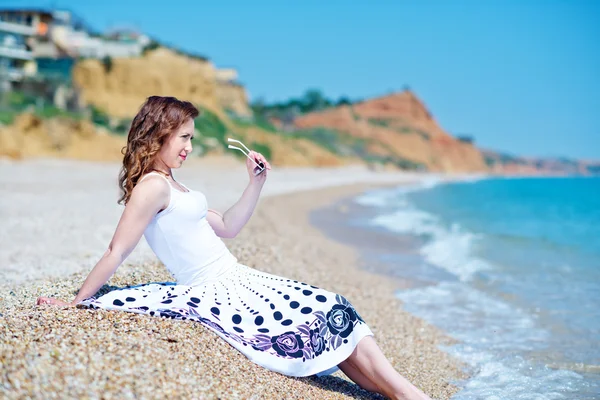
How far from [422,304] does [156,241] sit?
4521mm

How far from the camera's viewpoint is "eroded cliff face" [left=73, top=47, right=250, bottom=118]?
40250mm

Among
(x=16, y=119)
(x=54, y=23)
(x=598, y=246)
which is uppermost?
(x=54, y=23)

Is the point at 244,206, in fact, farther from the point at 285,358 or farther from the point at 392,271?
the point at 392,271

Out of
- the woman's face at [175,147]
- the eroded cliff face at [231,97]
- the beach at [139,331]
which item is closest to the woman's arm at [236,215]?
the woman's face at [175,147]

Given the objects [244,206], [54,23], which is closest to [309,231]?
[244,206]

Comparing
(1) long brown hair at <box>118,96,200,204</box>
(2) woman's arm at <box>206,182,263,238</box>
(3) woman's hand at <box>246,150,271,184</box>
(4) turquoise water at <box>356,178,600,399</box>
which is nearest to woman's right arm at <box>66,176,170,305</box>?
(1) long brown hair at <box>118,96,200,204</box>

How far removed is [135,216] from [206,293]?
2.14ft

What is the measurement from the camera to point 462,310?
7.13 metres

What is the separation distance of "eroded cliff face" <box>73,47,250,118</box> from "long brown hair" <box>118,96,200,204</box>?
111 ft

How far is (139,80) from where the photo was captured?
4266cm

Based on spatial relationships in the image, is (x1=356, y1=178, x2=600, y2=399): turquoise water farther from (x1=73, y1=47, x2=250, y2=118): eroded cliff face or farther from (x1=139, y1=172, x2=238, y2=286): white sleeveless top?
(x1=73, y1=47, x2=250, y2=118): eroded cliff face

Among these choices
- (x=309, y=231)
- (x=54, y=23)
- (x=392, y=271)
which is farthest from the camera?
(x=54, y=23)

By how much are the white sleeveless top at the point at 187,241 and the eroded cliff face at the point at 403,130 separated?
92832 mm

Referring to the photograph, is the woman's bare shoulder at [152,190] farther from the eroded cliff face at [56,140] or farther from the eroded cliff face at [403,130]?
the eroded cliff face at [403,130]
